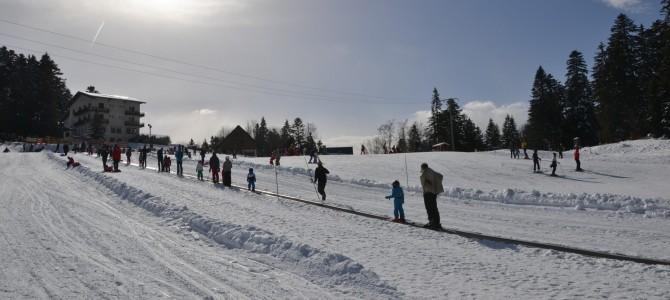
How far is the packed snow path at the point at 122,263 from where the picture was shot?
21.4 feet

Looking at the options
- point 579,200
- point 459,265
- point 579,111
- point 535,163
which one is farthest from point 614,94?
point 459,265

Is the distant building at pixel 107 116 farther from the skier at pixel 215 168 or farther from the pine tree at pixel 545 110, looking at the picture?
the pine tree at pixel 545 110

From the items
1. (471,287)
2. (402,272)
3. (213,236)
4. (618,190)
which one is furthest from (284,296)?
(618,190)

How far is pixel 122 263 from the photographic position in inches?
315

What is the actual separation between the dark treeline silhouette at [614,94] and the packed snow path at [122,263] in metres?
48.3

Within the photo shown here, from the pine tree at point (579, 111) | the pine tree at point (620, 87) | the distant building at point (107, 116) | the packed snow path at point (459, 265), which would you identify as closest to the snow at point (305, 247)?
the packed snow path at point (459, 265)

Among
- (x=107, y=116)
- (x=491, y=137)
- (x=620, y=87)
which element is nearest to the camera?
(x=620, y=87)

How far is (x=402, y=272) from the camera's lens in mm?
7621

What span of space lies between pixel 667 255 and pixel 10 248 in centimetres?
1433

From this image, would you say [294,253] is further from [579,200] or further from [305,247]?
[579,200]

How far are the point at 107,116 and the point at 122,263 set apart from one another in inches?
3931

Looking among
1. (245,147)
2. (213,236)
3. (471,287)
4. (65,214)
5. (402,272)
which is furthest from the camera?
(245,147)

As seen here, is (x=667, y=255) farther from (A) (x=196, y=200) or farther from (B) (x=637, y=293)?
(A) (x=196, y=200)

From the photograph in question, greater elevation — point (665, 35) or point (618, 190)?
point (665, 35)
